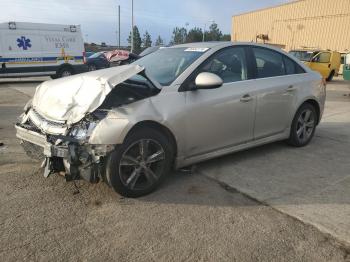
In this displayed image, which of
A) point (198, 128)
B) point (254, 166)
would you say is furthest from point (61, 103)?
point (254, 166)

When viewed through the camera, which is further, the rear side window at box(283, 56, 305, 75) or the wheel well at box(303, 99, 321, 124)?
the wheel well at box(303, 99, 321, 124)

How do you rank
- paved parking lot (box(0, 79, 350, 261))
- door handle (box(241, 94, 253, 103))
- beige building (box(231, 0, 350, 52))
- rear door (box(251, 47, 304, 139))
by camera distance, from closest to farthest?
paved parking lot (box(0, 79, 350, 261))
door handle (box(241, 94, 253, 103))
rear door (box(251, 47, 304, 139))
beige building (box(231, 0, 350, 52))

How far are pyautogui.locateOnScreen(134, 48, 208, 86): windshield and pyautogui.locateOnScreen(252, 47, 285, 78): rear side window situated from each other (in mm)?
898

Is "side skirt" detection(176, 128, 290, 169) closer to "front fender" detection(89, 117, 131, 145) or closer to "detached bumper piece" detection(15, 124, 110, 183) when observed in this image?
"front fender" detection(89, 117, 131, 145)

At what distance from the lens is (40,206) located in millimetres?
3715

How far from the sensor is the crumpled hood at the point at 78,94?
3.74 meters

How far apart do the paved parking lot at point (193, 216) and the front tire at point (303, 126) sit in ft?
2.27

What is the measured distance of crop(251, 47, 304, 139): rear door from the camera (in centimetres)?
508

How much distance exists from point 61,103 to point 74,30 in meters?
15.4

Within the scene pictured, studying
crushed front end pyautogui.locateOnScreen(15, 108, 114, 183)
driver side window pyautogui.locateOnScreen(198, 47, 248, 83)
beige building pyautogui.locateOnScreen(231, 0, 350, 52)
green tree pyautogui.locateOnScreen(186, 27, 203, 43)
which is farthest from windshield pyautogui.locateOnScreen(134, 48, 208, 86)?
green tree pyautogui.locateOnScreen(186, 27, 203, 43)

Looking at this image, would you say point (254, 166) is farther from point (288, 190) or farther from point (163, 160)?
point (163, 160)

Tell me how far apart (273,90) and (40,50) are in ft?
46.3

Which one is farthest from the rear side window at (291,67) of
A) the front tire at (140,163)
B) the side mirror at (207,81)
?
the front tire at (140,163)

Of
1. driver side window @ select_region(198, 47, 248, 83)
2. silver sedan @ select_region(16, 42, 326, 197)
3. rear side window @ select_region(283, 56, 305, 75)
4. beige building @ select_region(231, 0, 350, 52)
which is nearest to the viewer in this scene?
silver sedan @ select_region(16, 42, 326, 197)
